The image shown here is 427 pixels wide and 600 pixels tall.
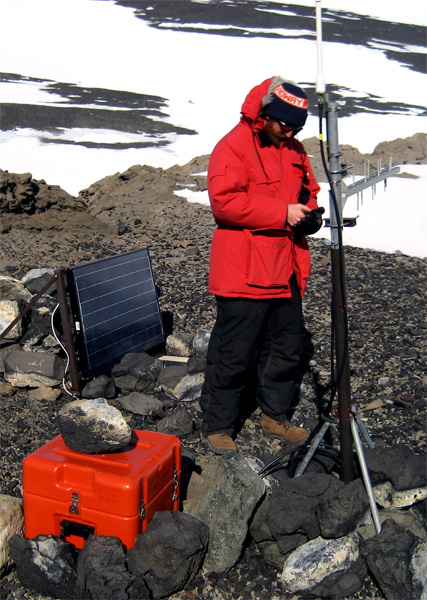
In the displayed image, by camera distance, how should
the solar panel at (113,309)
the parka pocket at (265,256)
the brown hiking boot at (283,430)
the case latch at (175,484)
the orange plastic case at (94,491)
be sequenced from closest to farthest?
1. the orange plastic case at (94,491)
2. the case latch at (175,484)
3. the parka pocket at (265,256)
4. the brown hiking boot at (283,430)
5. the solar panel at (113,309)

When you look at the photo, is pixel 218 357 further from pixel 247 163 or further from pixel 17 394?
pixel 17 394

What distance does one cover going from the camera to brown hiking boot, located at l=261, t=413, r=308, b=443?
361 cm

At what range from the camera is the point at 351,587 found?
2.52 m

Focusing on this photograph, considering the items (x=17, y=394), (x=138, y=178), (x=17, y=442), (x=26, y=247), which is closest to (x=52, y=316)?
(x=17, y=394)

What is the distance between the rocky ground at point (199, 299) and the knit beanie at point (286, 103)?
64.8 inches

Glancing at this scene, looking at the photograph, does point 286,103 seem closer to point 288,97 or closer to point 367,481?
point 288,97

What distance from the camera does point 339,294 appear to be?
9.04ft

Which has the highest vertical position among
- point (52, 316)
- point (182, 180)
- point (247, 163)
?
point (247, 163)

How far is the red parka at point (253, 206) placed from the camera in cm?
304

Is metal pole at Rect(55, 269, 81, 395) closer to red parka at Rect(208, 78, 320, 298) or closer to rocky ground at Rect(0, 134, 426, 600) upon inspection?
rocky ground at Rect(0, 134, 426, 600)

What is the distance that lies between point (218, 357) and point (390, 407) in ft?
3.92

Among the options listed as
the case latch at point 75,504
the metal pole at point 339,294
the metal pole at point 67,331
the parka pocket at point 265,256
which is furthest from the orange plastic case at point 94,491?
the metal pole at point 67,331

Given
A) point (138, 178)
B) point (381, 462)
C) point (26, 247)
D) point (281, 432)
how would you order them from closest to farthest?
point (381, 462), point (281, 432), point (26, 247), point (138, 178)

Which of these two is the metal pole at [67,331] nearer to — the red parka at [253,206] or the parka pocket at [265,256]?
the red parka at [253,206]
